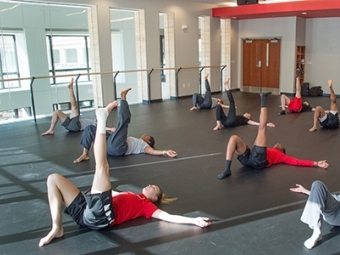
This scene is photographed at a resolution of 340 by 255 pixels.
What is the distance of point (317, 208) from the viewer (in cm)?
268

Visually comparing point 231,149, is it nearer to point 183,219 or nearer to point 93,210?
point 183,219

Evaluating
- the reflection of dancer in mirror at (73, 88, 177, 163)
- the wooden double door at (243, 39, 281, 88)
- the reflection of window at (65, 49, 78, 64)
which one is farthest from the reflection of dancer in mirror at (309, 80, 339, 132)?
the reflection of window at (65, 49, 78, 64)

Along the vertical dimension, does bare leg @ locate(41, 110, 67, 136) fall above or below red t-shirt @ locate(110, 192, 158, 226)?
above

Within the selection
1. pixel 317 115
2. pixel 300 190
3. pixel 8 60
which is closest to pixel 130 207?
pixel 300 190

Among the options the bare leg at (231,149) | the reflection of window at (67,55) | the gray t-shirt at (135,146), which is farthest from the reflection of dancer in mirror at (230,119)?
the reflection of window at (67,55)

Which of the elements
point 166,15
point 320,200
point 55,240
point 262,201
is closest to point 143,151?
point 262,201

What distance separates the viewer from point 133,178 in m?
4.35

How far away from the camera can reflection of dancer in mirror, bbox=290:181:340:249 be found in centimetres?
267

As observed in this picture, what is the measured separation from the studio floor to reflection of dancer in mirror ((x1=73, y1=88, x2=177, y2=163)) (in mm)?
105

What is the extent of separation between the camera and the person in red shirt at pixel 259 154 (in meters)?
4.27

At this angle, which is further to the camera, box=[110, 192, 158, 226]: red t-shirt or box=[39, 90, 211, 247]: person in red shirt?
box=[110, 192, 158, 226]: red t-shirt

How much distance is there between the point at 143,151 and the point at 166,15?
23.3ft

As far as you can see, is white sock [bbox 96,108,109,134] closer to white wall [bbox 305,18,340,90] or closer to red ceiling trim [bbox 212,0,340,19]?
red ceiling trim [bbox 212,0,340,19]

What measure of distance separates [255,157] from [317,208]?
1.76 m
